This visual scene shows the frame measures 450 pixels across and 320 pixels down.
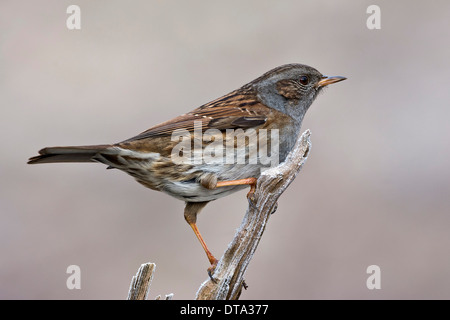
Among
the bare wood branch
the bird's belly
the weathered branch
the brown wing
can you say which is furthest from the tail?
the weathered branch

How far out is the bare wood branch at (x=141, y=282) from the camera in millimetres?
4228

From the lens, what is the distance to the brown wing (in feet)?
17.1

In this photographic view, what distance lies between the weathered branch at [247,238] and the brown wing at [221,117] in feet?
3.33

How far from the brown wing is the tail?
0.31m

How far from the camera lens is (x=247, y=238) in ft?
14.0

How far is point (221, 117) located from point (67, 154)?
1.22 meters

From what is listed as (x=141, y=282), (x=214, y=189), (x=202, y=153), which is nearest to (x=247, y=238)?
(x=141, y=282)

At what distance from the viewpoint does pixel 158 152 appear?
202 inches

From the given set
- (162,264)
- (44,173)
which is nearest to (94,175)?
(44,173)

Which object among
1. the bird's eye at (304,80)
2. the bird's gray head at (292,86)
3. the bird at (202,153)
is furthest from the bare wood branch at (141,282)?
the bird's eye at (304,80)

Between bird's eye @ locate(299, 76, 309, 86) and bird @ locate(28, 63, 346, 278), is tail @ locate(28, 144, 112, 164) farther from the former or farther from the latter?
bird's eye @ locate(299, 76, 309, 86)

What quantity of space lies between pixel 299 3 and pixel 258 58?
1.80m

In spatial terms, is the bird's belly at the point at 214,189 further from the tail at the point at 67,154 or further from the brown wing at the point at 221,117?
the tail at the point at 67,154
